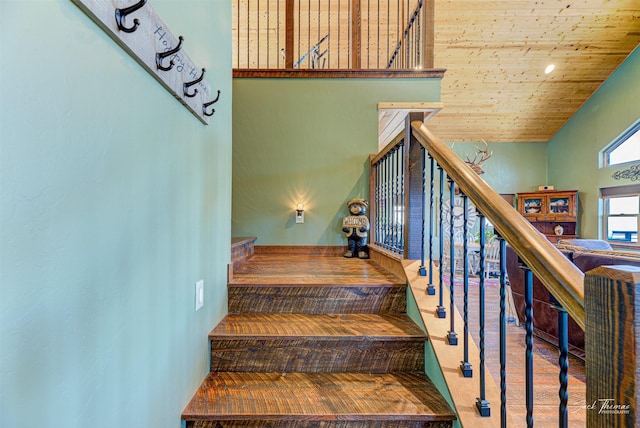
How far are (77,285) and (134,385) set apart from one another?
410 mm

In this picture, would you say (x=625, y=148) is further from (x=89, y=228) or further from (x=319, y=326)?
(x=89, y=228)

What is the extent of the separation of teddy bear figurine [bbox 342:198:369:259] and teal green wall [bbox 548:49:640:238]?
6244 mm

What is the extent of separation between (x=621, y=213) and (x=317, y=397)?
25.4ft

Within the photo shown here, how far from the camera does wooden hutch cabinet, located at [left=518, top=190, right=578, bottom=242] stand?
688 centimetres

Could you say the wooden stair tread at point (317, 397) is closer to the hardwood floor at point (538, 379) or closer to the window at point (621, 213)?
the hardwood floor at point (538, 379)

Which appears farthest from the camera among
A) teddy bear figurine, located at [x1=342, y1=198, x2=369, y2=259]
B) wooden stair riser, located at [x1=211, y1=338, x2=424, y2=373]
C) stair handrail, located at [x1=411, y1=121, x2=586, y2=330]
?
teddy bear figurine, located at [x1=342, y1=198, x2=369, y2=259]

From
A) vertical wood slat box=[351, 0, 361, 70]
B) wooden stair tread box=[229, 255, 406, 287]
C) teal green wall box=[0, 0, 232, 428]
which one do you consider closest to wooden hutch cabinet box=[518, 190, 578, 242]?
vertical wood slat box=[351, 0, 361, 70]

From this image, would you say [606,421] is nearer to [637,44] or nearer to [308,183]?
[308,183]

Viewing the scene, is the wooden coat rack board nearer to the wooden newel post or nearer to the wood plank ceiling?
the wooden newel post

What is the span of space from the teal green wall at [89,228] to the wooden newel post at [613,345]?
3.53ft

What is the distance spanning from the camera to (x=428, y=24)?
3215 mm

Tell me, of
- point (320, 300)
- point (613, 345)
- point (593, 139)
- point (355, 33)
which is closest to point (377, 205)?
point (320, 300)

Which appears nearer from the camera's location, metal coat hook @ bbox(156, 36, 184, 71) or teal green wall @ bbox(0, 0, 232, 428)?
teal green wall @ bbox(0, 0, 232, 428)

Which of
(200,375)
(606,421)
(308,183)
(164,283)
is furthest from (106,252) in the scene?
(308,183)
